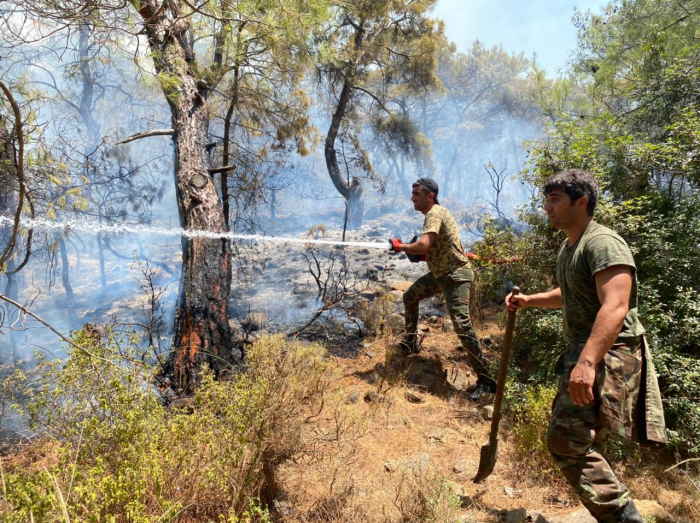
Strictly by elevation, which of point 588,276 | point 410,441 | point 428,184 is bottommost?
point 410,441

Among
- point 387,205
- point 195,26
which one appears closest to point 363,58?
point 195,26

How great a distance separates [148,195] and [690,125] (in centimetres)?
1245

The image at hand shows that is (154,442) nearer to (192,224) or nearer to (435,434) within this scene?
(435,434)

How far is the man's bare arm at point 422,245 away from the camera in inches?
140

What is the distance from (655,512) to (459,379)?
1.98 meters

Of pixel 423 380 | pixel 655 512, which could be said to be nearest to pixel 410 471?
pixel 655 512

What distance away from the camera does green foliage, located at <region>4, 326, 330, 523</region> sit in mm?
1600

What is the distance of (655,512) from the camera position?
2.02m

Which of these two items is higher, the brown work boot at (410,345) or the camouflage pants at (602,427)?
the camouflage pants at (602,427)

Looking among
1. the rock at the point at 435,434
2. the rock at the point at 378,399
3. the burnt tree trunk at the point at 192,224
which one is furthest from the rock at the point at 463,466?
the burnt tree trunk at the point at 192,224

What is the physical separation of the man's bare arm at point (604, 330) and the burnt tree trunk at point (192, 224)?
2645 millimetres

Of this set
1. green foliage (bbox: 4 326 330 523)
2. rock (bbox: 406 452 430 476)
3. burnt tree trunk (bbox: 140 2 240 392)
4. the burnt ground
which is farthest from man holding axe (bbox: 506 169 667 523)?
burnt tree trunk (bbox: 140 2 240 392)

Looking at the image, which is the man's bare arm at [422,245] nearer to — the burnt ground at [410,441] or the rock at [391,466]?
the burnt ground at [410,441]

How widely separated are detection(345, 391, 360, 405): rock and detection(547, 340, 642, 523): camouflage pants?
1956 mm
